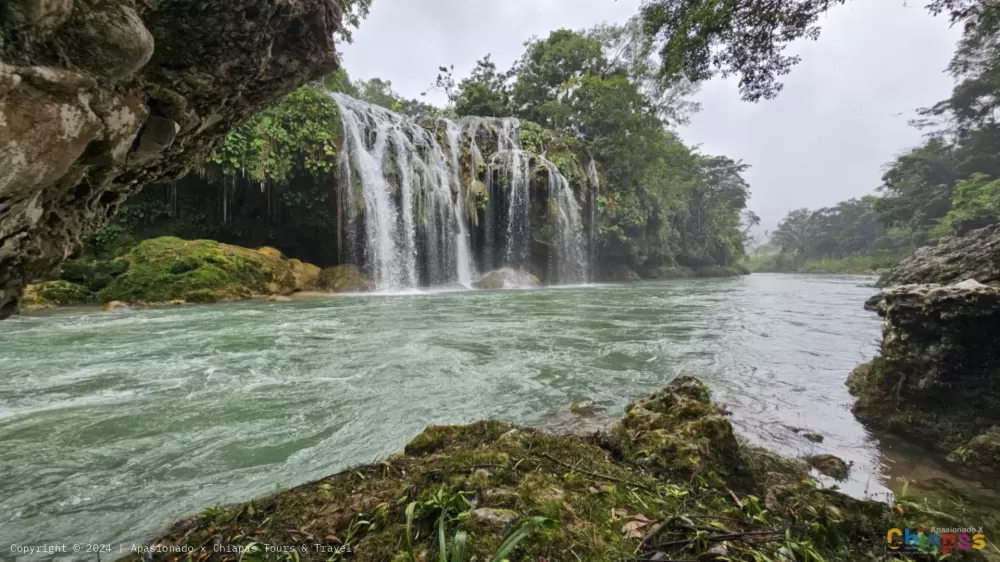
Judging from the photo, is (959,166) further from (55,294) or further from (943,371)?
(55,294)

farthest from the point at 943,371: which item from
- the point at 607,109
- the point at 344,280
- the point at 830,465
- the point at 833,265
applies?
the point at 833,265

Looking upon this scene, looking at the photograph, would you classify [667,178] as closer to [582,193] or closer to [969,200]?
[582,193]

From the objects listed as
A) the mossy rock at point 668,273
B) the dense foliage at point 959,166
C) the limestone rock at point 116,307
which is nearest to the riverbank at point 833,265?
the dense foliage at point 959,166

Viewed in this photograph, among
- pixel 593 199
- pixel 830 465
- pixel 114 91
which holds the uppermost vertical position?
pixel 593 199

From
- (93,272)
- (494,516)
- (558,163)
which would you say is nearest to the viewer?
(494,516)

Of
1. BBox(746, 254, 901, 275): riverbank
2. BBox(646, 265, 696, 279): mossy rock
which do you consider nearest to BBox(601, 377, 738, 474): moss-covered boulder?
BBox(646, 265, 696, 279): mossy rock

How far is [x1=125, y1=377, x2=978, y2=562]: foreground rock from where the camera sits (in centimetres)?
122

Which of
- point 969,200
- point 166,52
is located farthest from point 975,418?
point 969,200

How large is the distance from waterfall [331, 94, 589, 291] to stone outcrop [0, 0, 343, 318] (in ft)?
40.3

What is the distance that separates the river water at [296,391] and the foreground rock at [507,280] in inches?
403

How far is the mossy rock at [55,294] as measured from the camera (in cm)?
854

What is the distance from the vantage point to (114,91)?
1.70 m

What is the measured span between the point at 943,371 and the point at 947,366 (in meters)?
0.05

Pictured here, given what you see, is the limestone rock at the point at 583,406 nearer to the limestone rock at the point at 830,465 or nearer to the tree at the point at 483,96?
the limestone rock at the point at 830,465
